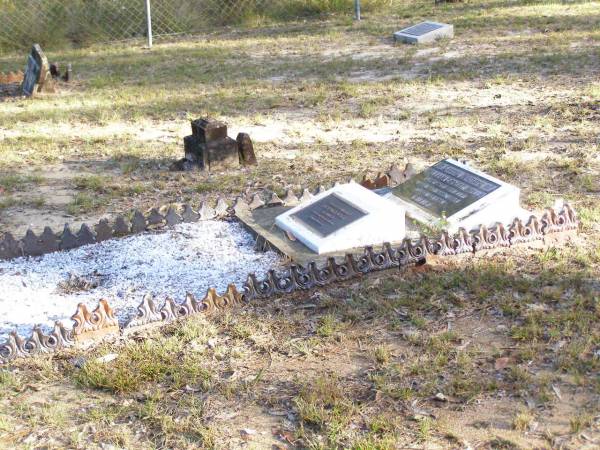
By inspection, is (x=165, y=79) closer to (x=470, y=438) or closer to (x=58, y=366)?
(x=58, y=366)

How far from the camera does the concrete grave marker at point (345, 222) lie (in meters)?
5.81

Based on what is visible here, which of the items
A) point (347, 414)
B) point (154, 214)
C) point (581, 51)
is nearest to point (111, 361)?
point (347, 414)

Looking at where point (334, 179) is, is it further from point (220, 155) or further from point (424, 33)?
point (424, 33)

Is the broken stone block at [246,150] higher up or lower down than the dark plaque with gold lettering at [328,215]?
lower down

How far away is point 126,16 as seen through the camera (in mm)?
15141

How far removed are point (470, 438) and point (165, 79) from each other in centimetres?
861

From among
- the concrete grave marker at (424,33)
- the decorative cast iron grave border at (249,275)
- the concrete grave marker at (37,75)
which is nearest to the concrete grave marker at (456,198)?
the decorative cast iron grave border at (249,275)

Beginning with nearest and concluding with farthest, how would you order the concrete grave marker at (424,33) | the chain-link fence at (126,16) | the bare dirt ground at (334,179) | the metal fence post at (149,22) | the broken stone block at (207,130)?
the bare dirt ground at (334,179) < the broken stone block at (207,130) < the concrete grave marker at (424,33) < the metal fence post at (149,22) < the chain-link fence at (126,16)

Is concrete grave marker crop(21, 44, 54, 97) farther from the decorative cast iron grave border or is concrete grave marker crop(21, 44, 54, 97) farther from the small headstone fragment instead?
the small headstone fragment

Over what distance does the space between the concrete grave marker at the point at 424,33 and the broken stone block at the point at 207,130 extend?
18.4 feet

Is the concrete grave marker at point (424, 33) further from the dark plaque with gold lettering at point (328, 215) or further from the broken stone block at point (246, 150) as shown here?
the dark plaque with gold lettering at point (328, 215)

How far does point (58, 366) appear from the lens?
4.88 metres

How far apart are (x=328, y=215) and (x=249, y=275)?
90cm

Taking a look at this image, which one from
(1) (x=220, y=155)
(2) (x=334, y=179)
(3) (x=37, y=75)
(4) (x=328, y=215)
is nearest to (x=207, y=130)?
(1) (x=220, y=155)
